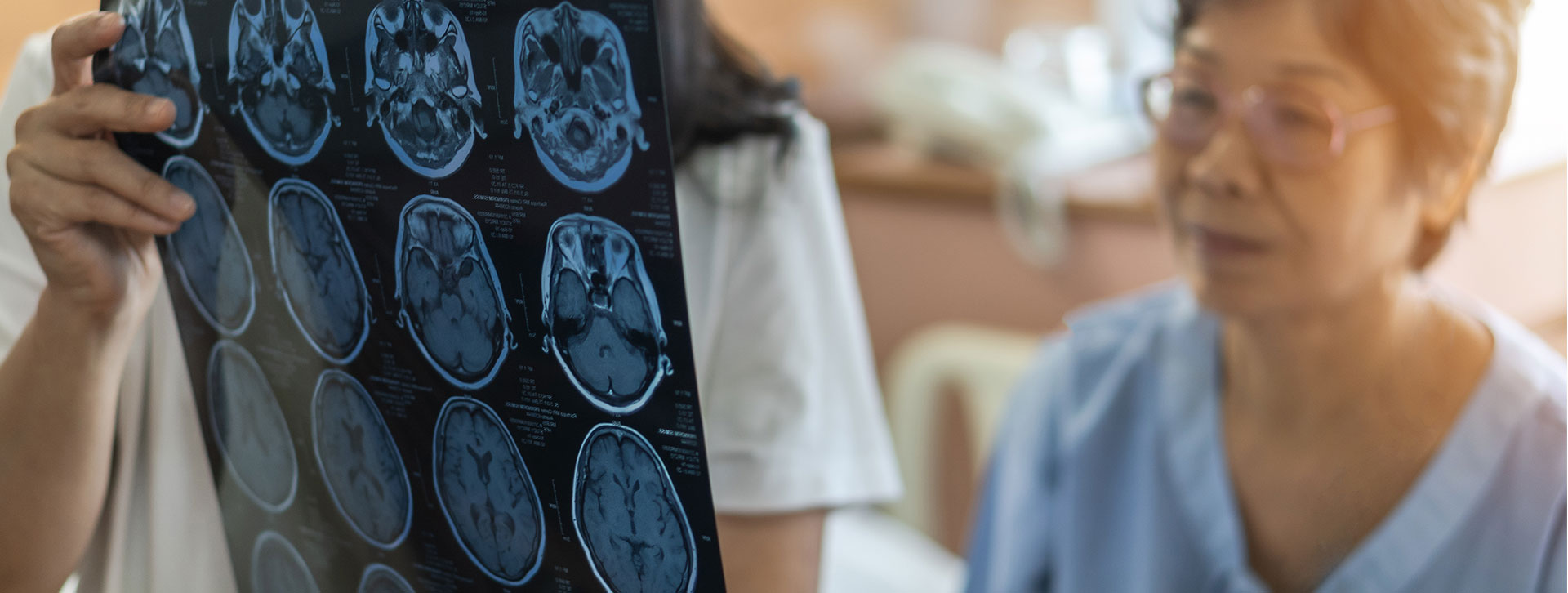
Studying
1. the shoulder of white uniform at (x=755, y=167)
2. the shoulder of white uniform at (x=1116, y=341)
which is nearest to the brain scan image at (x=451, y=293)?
the shoulder of white uniform at (x=755, y=167)

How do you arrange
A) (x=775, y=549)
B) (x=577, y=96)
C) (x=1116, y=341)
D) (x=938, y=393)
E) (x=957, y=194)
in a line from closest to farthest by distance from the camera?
(x=577, y=96)
(x=775, y=549)
(x=1116, y=341)
(x=938, y=393)
(x=957, y=194)

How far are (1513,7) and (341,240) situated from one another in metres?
0.42

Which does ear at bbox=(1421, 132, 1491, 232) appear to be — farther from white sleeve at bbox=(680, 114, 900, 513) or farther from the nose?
white sleeve at bbox=(680, 114, 900, 513)

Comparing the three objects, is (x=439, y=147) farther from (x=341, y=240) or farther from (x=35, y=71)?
(x=35, y=71)

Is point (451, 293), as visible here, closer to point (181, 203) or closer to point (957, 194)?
point (181, 203)

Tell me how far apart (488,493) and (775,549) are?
11.1 inches

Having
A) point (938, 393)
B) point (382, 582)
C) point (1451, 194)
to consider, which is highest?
point (1451, 194)

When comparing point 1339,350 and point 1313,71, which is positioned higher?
point 1313,71

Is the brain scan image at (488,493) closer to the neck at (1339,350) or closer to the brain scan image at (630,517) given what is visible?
the brain scan image at (630,517)

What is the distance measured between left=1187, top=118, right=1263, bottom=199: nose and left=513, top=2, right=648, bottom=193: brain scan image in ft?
1.04

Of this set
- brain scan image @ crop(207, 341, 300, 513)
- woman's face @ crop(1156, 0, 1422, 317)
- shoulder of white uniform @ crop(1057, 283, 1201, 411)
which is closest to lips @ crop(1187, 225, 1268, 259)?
woman's face @ crop(1156, 0, 1422, 317)

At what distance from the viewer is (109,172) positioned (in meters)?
0.39

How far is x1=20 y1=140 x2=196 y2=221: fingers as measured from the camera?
0.39m

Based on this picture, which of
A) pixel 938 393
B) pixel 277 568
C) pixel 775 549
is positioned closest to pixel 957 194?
pixel 938 393
